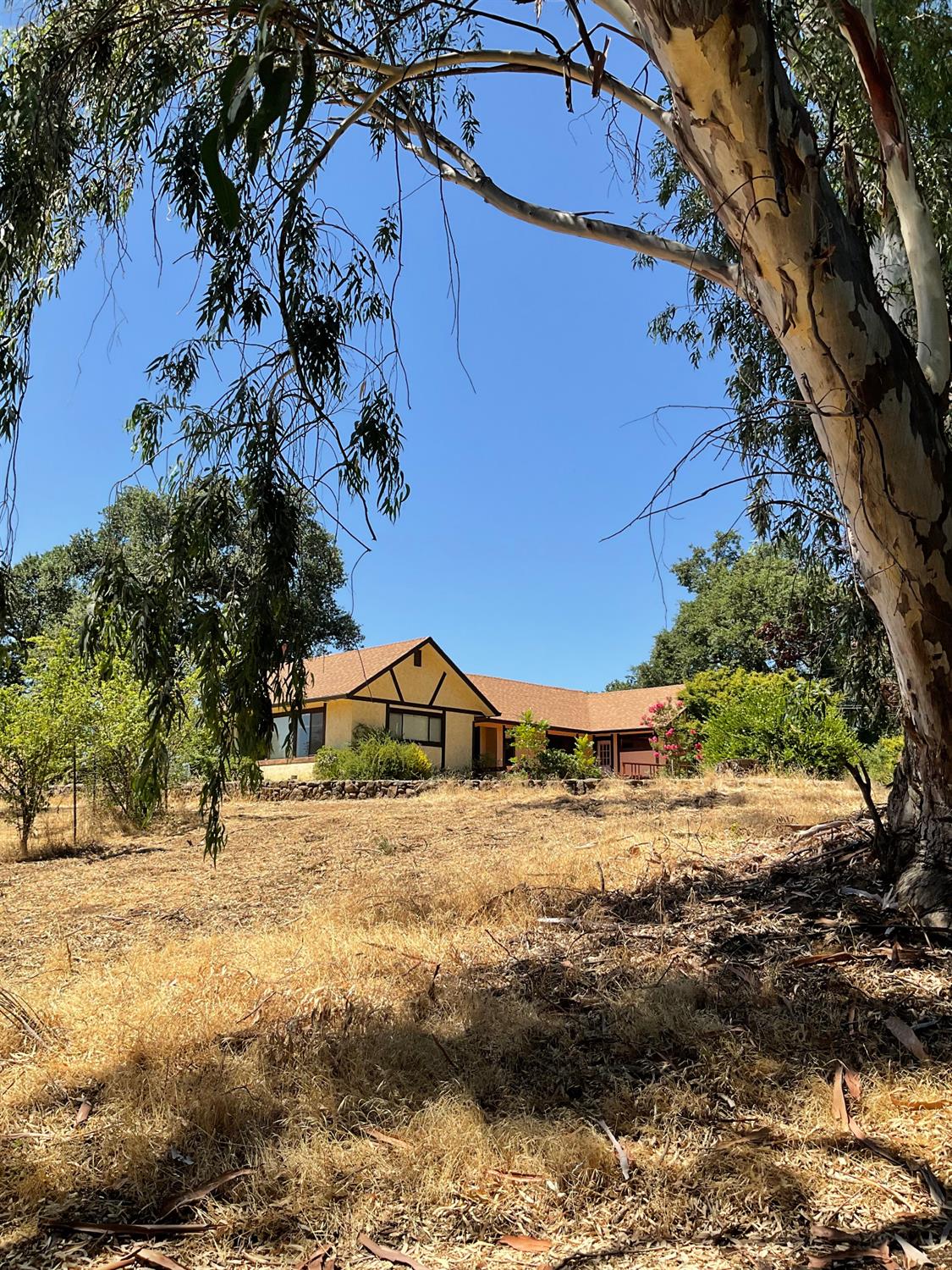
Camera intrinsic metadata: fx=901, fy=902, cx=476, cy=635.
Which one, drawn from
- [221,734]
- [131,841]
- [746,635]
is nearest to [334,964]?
[221,734]

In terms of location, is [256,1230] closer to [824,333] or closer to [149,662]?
[149,662]

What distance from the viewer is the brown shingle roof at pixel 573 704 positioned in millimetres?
34906

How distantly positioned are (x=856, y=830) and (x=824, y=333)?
13.5ft

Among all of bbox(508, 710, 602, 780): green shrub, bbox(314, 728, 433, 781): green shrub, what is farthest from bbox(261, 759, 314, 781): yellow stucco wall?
bbox(508, 710, 602, 780): green shrub

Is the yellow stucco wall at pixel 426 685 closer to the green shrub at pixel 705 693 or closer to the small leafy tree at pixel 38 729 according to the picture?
the green shrub at pixel 705 693

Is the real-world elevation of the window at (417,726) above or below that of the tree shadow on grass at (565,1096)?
above

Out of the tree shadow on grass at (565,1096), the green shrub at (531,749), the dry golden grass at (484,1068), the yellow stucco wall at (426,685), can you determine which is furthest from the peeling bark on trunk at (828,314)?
the yellow stucco wall at (426,685)

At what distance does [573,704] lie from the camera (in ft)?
124

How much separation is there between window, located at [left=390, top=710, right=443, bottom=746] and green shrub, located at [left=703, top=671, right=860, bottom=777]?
14.1 m

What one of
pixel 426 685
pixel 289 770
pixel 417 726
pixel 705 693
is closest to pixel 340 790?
pixel 705 693

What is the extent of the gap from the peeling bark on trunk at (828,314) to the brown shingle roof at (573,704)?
95.2 feet

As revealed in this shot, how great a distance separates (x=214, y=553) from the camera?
6.16 meters

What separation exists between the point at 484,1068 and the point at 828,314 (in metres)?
3.52

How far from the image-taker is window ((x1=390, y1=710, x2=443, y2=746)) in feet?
96.6
